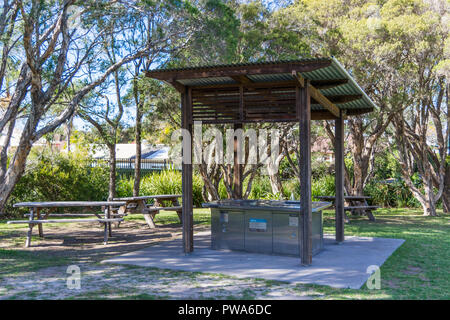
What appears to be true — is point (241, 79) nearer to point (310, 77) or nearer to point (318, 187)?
point (310, 77)

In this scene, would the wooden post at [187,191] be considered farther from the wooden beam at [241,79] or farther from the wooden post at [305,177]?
the wooden post at [305,177]

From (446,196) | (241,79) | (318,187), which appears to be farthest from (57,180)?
(446,196)

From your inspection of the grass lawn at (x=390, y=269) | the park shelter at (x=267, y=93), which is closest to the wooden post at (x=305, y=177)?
the park shelter at (x=267, y=93)

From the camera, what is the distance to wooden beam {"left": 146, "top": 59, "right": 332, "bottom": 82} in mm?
6797

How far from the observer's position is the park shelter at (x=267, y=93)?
23.6ft

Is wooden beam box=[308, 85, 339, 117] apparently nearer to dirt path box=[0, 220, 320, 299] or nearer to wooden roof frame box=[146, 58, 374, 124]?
wooden roof frame box=[146, 58, 374, 124]

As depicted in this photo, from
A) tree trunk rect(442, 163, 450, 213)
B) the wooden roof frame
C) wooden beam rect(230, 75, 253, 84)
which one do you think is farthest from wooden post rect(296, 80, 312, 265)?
tree trunk rect(442, 163, 450, 213)

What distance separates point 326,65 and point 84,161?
469 inches

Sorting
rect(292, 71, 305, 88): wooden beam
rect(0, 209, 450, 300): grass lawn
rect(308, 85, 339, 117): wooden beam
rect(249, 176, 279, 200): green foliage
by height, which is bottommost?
rect(0, 209, 450, 300): grass lawn

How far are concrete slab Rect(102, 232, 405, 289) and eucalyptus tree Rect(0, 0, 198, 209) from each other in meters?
3.58

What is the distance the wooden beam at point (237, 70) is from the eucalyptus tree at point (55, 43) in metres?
2.98

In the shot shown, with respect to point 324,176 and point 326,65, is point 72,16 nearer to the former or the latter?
point 326,65

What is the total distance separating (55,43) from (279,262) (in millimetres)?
6532

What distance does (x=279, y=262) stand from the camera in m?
7.46
